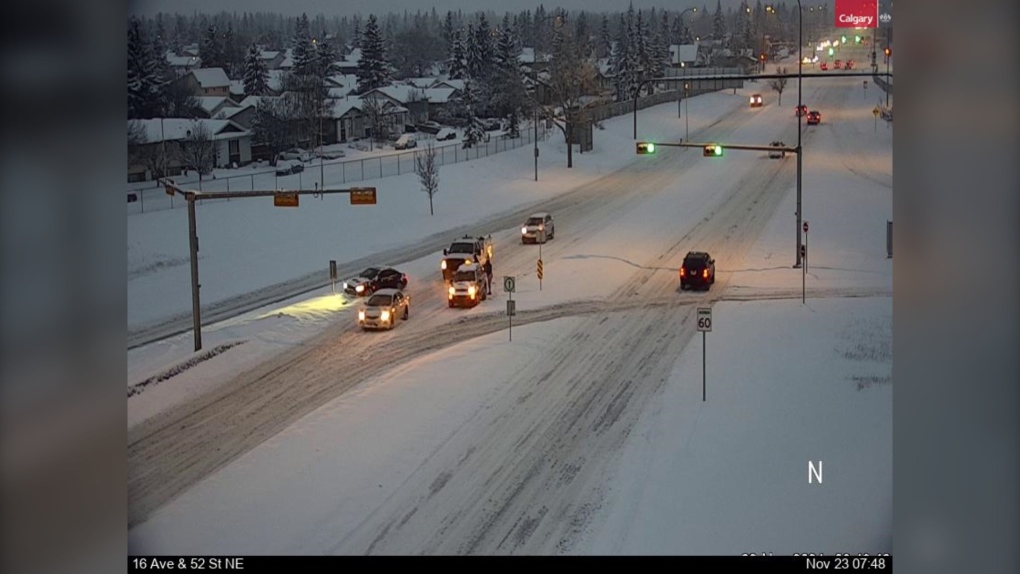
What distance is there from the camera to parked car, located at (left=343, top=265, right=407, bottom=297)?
14750 millimetres

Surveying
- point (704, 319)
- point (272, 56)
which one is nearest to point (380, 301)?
point (272, 56)

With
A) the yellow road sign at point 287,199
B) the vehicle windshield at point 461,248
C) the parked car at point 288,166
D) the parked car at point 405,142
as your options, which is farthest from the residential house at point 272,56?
the vehicle windshield at point 461,248

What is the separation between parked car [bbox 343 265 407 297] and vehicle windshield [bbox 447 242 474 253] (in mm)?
1627

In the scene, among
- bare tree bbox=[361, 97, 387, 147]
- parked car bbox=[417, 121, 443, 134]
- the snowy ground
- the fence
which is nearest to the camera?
the snowy ground

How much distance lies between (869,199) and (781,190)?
20.1 ft

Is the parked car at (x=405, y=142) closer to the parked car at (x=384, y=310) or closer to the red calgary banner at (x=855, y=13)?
the parked car at (x=384, y=310)

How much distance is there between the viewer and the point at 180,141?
13016mm

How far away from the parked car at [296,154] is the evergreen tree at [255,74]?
1.38 meters

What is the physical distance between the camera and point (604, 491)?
8453 mm

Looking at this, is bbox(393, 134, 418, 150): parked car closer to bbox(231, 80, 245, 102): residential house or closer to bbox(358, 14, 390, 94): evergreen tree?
bbox(358, 14, 390, 94): evergreen tree

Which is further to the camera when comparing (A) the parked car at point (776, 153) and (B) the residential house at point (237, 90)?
(A) the parked car at point (776, 153)

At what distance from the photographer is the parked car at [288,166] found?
46.6 feet

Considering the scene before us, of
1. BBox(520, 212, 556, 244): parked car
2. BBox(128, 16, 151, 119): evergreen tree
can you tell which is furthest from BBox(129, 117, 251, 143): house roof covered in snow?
BBox(520, 212, 556, 244): parked car
